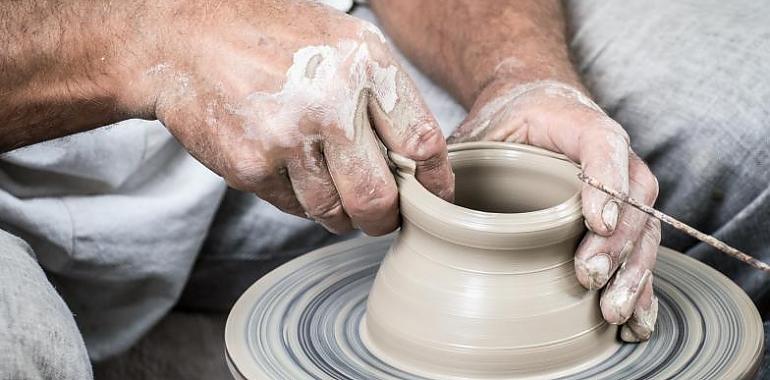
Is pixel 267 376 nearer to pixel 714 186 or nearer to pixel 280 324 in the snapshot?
pixel 280 324

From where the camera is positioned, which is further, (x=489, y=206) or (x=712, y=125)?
(x=712, y=125)

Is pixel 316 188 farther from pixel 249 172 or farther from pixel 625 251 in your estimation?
pixel 625 251

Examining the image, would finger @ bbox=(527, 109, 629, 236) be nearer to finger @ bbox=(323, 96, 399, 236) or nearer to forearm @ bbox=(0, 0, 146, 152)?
finger @ bbox=(323, 96, 399, 236)

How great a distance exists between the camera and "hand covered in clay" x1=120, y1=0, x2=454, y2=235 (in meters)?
1.08

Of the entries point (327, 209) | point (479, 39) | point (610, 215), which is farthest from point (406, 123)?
point (479, 39)

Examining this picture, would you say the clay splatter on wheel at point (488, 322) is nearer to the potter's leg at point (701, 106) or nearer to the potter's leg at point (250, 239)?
the potter's leg at point (701, 106)

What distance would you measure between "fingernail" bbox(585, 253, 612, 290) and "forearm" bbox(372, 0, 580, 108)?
1.24 ft

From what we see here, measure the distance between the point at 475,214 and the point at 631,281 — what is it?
0.21 m

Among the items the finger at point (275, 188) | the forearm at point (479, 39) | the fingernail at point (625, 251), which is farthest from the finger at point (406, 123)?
the forearm at point (479, 39)

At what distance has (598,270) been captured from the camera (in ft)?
3.70

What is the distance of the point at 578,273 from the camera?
3.71 feet

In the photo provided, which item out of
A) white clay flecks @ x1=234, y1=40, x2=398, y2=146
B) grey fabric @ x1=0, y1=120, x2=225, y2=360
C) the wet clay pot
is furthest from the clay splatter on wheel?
grey fabric @ x1=0, y1=120, x2=225, y2=360

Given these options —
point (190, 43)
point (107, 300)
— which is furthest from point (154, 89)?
point (107, 300)

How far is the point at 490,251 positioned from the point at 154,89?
410mm
